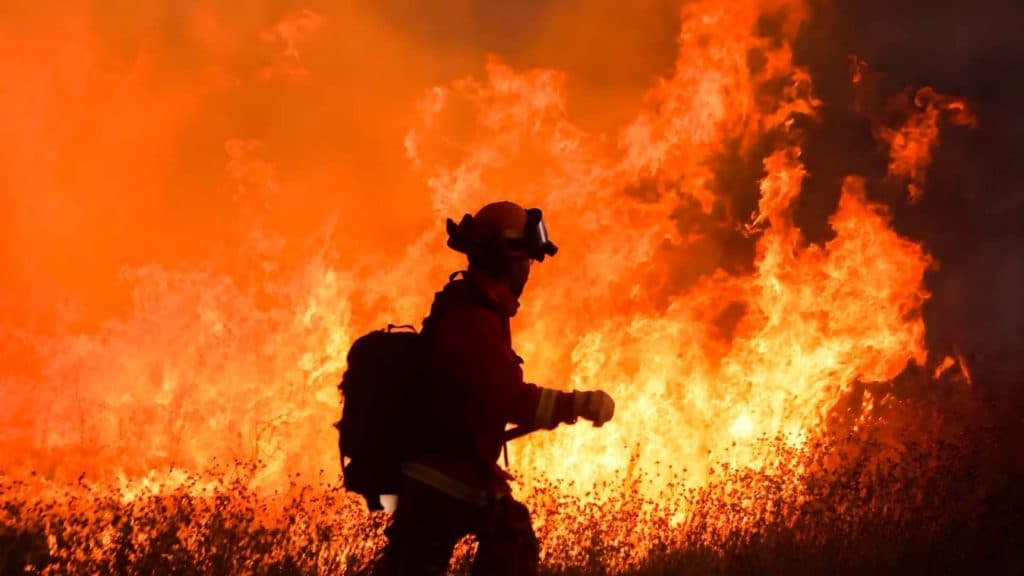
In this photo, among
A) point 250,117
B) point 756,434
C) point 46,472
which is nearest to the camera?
point 46,472

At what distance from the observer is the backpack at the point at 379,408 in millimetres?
4176

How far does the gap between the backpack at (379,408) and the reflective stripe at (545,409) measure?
546 millimetres

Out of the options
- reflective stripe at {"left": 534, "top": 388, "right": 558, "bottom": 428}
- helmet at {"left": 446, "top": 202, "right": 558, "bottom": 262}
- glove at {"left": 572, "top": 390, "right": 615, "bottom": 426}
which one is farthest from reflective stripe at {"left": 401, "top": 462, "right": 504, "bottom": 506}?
helmet at {"left": 446, "top": 202, "right": 558, "bottom": 262}

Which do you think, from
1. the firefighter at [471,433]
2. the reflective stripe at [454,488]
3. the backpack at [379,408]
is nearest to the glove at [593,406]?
the firefighter at [471,433]

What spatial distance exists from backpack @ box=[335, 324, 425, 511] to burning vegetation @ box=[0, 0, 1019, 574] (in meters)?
4.48

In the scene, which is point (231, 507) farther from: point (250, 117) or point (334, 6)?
point (334, 6)

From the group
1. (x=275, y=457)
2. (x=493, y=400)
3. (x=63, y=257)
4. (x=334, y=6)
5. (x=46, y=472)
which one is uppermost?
(x=334, y=6)

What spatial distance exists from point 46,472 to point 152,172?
3442mm

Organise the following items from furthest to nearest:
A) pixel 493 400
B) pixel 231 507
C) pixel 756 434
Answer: pixel 756 434, pixel 231 507, pixel 493 400

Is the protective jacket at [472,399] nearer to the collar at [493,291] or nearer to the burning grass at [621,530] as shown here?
the collar at [493,291]

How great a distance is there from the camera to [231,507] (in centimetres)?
745

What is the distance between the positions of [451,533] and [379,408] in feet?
2.05

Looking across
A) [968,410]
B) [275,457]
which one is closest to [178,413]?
[275,457]

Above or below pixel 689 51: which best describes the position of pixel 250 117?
below
